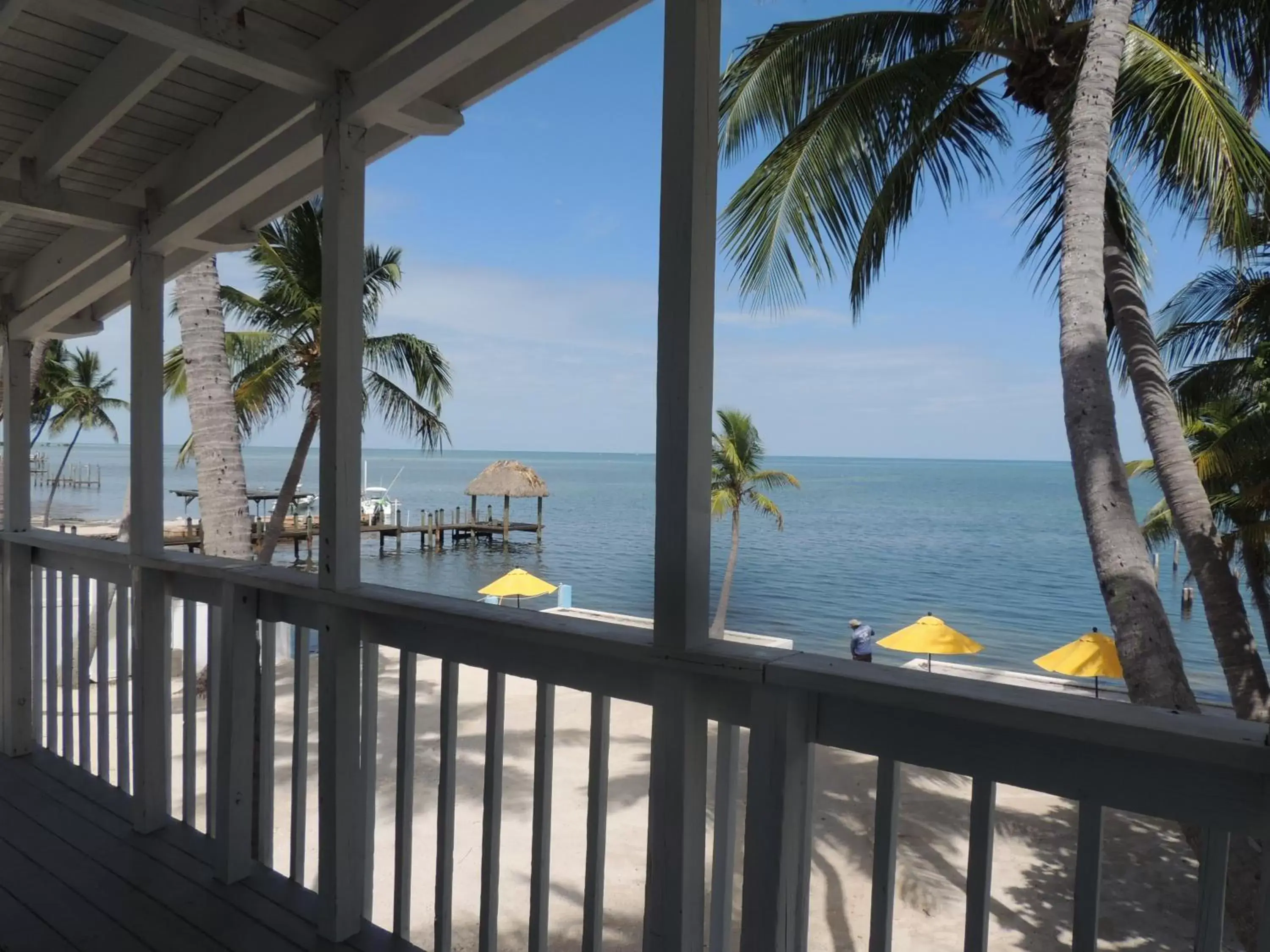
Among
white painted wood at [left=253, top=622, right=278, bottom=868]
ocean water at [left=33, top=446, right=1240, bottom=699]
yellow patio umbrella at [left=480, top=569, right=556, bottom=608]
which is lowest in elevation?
ocean water at [left=33, top=446, right=1240, bottom=699]

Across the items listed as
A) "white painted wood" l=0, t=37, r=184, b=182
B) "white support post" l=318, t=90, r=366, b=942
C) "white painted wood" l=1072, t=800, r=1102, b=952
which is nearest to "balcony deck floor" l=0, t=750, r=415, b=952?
"white support post" l=318, t=90, r=366, b=942

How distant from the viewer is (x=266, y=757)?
2.46m

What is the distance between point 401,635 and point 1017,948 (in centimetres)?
475

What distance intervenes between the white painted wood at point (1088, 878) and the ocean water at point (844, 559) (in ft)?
35.8

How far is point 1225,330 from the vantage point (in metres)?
8.70

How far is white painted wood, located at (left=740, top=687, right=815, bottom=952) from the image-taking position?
1312mm

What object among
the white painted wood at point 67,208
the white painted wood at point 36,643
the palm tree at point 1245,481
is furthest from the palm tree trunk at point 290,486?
the palm tree at point 1245,481

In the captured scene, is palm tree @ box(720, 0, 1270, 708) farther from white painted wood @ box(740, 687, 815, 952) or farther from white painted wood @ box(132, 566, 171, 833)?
white painted wood @ box(132, 566, 171, 833)

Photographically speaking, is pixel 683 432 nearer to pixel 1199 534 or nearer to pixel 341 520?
pixel 341 520

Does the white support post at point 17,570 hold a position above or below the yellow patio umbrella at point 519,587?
above

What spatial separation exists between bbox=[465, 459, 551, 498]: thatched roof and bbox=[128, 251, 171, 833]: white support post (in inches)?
950

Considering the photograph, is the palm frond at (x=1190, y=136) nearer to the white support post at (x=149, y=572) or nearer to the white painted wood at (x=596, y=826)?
the white painted wood at (x=596, y=826)

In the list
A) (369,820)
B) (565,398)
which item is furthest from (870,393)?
(369,820)

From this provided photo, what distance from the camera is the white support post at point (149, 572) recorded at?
106 inches
